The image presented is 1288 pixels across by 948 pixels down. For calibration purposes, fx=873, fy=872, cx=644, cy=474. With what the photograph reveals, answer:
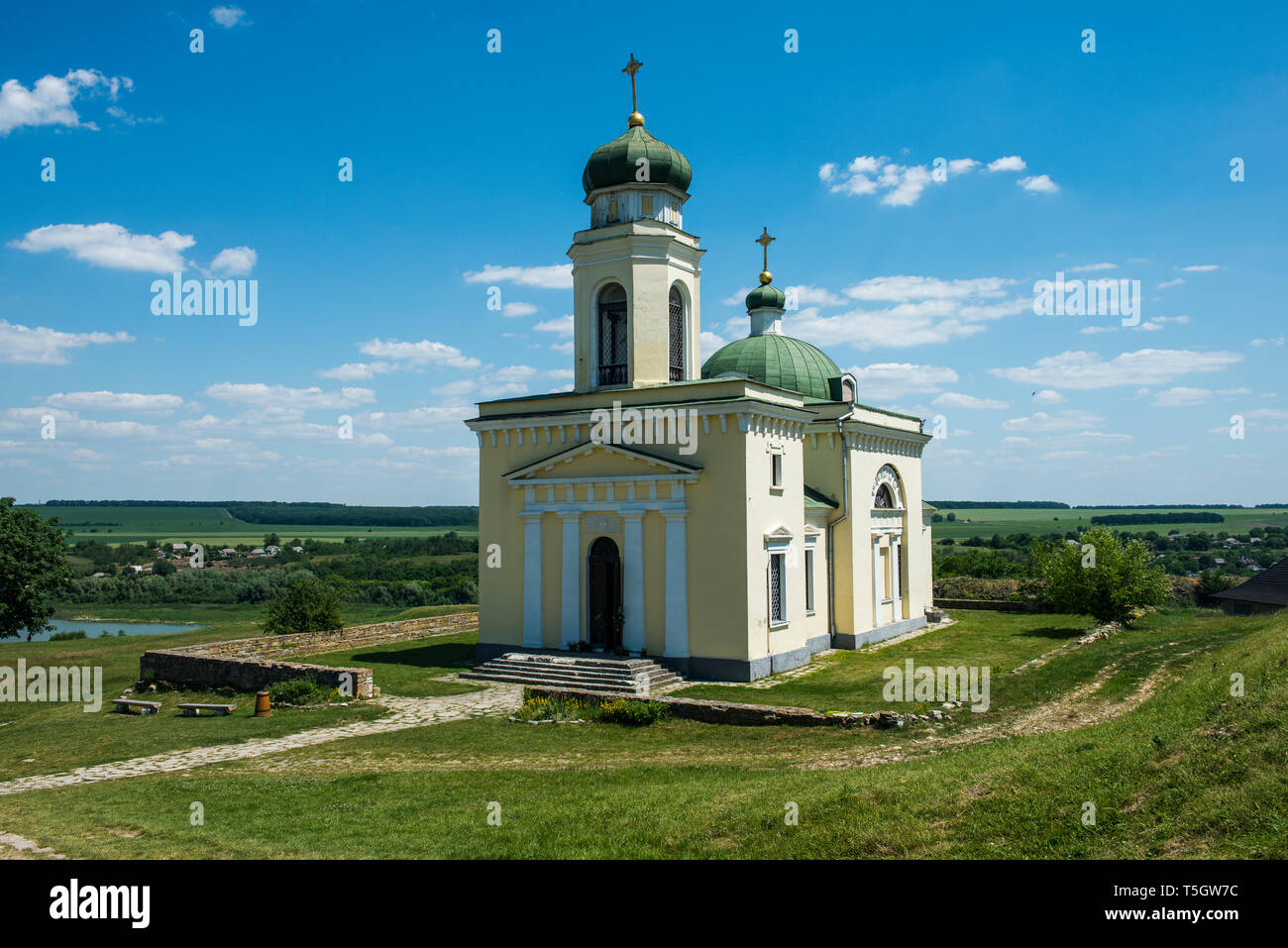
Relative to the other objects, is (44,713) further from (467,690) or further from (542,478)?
(542,478)

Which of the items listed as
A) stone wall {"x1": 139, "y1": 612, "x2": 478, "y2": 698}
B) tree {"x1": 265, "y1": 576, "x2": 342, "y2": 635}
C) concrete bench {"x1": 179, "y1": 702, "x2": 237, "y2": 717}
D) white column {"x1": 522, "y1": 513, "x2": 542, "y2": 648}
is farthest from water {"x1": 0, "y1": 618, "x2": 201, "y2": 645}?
white column {"x1": 522, "y1": 513, "x2": 542, "y2": 648}

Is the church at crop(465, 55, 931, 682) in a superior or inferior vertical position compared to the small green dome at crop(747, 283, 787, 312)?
inferior

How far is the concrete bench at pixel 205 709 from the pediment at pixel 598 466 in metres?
9.26

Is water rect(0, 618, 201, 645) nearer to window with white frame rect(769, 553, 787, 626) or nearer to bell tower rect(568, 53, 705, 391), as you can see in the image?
bell tower rect(568, 53, 705, 391)

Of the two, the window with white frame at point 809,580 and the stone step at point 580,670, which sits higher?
the window with white frame at point 809,580

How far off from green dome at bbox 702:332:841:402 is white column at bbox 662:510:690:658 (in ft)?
29.7

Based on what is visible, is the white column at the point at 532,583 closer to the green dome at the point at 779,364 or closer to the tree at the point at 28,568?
the green dome at the point at 779,364

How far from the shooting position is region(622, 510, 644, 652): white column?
76.4 ft

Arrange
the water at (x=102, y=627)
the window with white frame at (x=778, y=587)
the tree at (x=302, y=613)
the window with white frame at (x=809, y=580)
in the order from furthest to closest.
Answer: the water at (x=102, y=627) → the tree at (x=302, y=613) → the window with white frame at (x=809, y=580) → the window with white frame at (x=778, y=587)

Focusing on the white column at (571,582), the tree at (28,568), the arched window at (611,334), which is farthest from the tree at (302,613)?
the arched window at (611,334)

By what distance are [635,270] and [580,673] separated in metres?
11.4

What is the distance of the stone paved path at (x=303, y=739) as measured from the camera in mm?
14508
